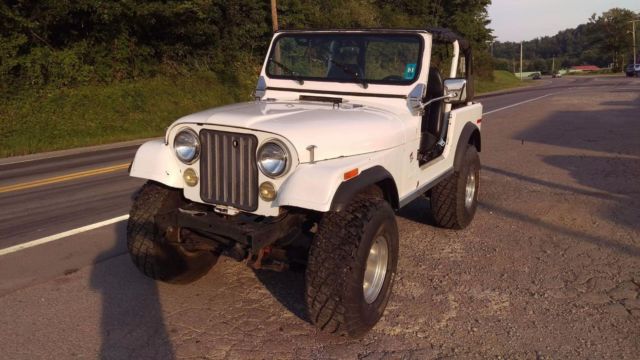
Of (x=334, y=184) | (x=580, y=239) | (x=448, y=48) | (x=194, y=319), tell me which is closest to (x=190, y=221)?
(x=194, y=319)

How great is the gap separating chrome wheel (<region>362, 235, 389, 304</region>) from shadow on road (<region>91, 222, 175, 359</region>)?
1319 millimetres

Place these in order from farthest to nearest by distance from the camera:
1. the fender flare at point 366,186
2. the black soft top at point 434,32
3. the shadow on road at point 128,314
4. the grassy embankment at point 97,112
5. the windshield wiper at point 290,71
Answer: the grassy embankment at point 97,112, the windshield wiper at point 290,71, the black soft top at point 434,32, the shadow on road at point 128,314, the fender flare at point 366,186

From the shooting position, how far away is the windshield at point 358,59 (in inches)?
193

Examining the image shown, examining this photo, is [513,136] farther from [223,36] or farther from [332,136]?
[223,36]

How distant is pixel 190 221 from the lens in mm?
3678

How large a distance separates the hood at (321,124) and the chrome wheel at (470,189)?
6.40 ft

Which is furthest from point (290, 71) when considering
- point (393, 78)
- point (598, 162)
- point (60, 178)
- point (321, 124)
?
point (598, 162)

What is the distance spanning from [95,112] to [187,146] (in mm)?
15872

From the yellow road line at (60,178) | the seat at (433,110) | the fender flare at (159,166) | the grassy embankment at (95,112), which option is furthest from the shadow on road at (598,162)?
the grassy embankment at (95,112)

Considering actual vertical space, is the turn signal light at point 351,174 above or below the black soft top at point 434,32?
below

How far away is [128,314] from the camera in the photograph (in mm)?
3877

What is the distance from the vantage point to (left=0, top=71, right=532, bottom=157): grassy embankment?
15414 millimetres

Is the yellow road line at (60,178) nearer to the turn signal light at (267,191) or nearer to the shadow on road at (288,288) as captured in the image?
the shadow on road at (288,288)

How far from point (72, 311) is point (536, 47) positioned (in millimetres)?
207895
